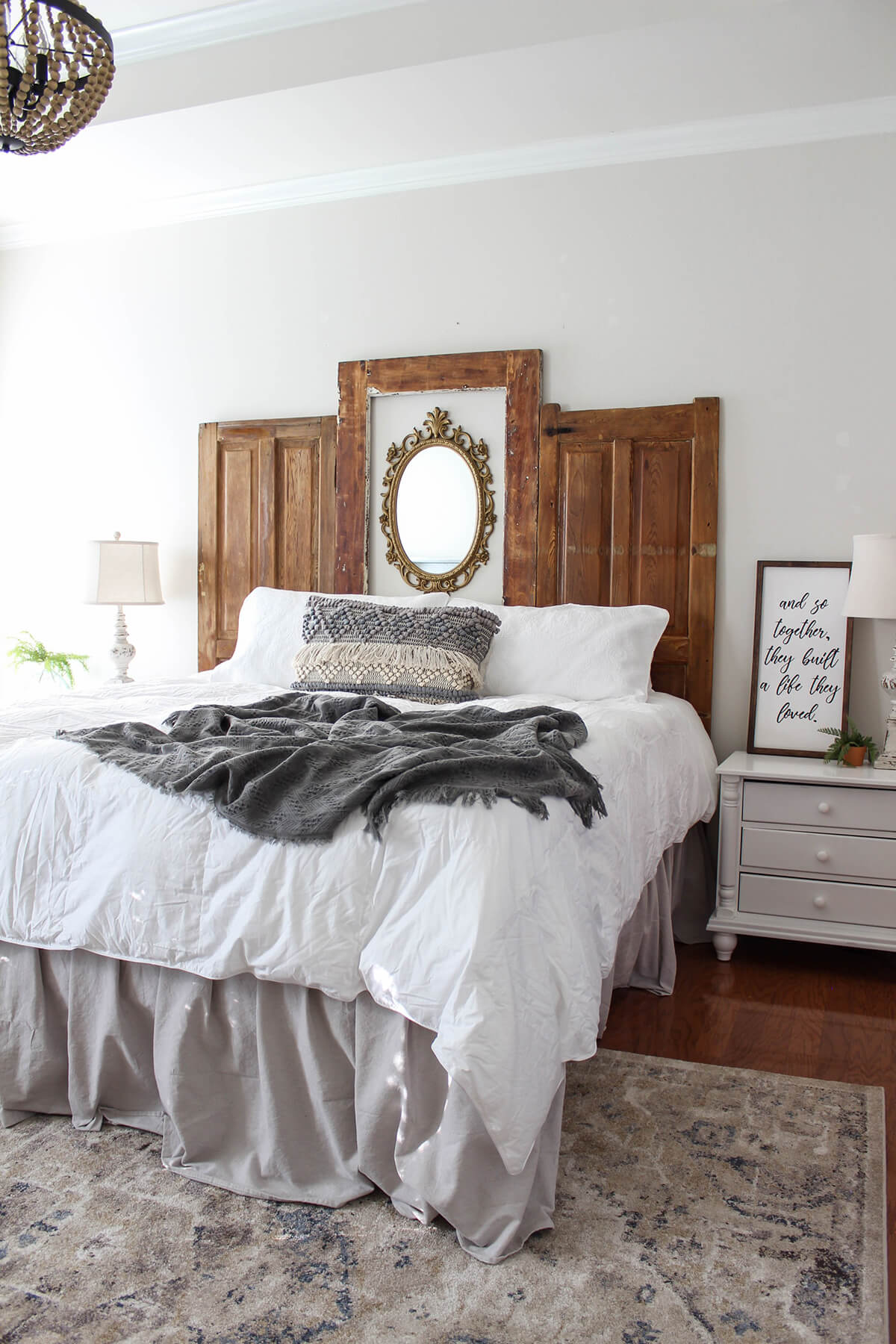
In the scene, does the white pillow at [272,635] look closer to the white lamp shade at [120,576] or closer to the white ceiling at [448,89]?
the white lamp shade at [120,576]

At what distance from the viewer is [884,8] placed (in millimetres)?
2801

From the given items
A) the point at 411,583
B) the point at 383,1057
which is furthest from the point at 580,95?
the point at 383,1057

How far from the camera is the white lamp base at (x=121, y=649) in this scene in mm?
4320

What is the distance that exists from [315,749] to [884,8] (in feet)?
8.41

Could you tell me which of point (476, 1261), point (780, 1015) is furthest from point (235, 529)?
point (476, 1261)

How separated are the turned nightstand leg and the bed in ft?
3.17

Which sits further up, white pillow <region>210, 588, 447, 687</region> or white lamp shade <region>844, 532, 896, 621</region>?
white lamp shade <region>844, 532, 896, 621</region>

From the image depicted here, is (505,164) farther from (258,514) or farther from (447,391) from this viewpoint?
(258,514)

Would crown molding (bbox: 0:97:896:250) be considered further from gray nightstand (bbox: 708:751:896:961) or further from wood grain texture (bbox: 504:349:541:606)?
gray nightstand (bbox: 708:751:896:961)

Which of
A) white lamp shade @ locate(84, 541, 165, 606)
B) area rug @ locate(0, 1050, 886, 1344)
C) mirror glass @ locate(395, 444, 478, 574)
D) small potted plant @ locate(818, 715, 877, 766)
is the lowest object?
area rug @ locate(0, 1050, 886, 1344)

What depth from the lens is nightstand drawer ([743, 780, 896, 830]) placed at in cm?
300

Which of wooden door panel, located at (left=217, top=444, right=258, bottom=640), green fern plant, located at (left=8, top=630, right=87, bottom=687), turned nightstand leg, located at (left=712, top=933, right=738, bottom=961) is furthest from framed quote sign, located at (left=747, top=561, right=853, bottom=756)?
green fern plant, located at (left=8, top=630, right=87, bottom=687)

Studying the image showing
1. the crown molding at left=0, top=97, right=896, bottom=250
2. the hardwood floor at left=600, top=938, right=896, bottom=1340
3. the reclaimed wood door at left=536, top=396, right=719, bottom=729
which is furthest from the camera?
the reclaimed wood door at left=536, top=396, right=719, bottom=729

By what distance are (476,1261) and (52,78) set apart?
89.2 inches
